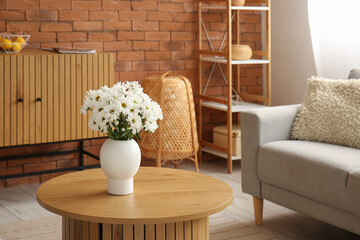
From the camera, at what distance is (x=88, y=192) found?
7.60ft

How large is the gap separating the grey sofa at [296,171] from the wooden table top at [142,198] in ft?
1.94

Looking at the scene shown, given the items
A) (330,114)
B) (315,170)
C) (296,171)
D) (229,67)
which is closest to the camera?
(315,170)

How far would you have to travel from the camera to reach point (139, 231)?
2072 millimetres

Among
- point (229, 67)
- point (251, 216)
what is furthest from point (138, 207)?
point (229, 67)

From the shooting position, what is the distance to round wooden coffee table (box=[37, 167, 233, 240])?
2049mm

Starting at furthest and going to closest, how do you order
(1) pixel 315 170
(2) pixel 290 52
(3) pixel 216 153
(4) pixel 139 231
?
(2) pixel 290 52, (3) pixel 216 153, (1) pixel 315 170, (4) pixel 139 231

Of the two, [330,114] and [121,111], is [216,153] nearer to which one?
[330,114]

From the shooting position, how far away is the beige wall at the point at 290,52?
4.55 metres

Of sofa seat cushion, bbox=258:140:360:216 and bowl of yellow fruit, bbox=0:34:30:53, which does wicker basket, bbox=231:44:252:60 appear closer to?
sofa seat cushion, bbox=258:140:360:216

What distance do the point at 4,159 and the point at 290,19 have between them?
243 cm

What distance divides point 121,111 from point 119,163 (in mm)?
208

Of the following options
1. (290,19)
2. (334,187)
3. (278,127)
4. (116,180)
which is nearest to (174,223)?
(116,180)

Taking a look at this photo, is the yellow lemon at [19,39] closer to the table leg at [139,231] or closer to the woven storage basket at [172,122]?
the woven storage basket at [172,122]

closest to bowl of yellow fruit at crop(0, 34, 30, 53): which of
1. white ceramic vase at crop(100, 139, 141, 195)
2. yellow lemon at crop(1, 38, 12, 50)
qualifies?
yellow lemon at crop(1, 38, 12, 50)
